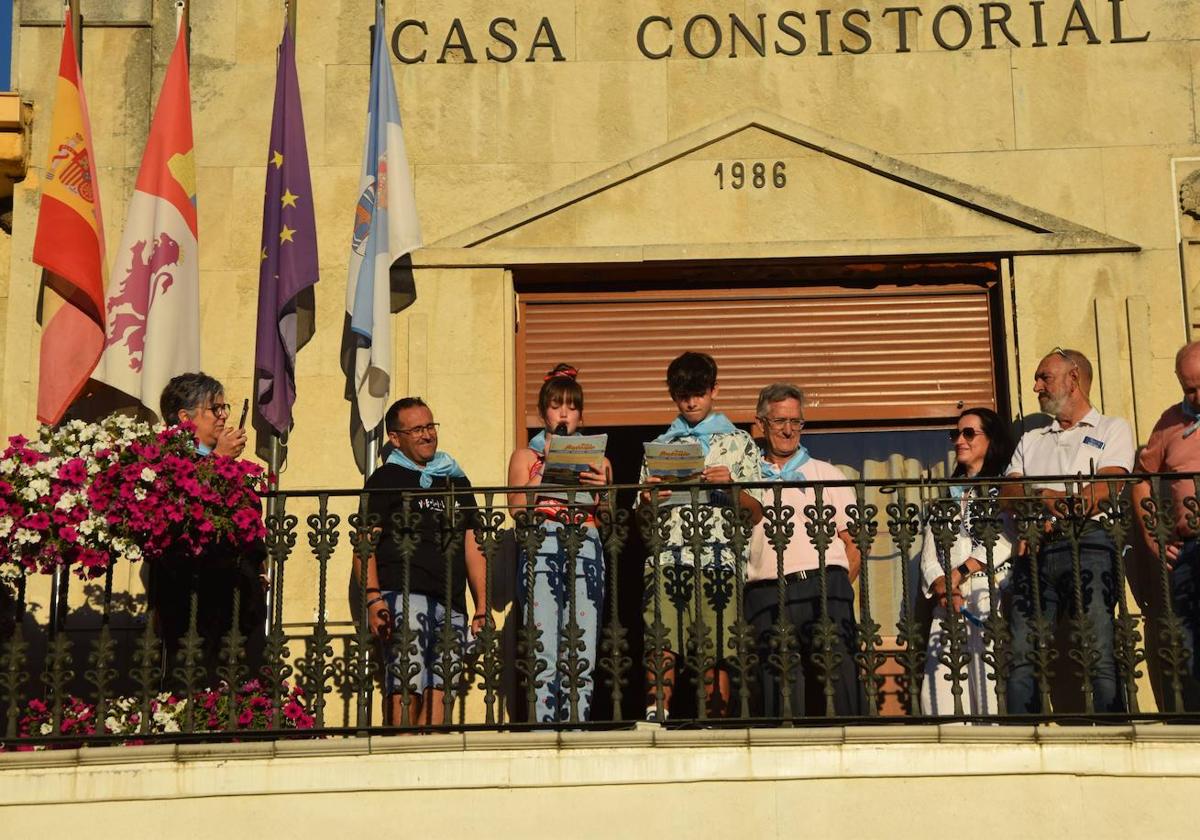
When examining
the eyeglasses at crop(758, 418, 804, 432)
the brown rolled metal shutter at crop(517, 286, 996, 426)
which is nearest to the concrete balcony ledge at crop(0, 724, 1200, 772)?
the eyeglasses at crop(758, 418, 804, 432)

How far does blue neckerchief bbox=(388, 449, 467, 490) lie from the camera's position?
403 inches

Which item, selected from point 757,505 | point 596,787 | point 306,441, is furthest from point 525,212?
point 596,787

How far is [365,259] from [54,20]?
2287mm

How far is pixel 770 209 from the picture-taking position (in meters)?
11.7

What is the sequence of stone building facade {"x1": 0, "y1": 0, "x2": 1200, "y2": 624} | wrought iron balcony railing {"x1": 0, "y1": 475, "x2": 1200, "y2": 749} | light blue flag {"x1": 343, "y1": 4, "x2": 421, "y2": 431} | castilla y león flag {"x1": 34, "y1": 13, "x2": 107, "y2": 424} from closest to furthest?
wrought iron balcony railing {"x1": 0, "y1": 475, "x2": 1200, "y2": 749}, castilla y león flag {"x1": 34, "y1": 13, "x2": 107, "y2": 424}, light blue flag {"x1": 343, "y1": 4, "x2": 421, "y2": 431}, stone building facade {"x1": 0, "y1": 0, "x2": 1200, "y2": 624}

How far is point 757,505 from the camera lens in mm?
9758

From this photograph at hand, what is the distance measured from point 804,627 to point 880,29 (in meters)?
3.88

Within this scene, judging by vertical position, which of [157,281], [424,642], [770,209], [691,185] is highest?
[691,185]

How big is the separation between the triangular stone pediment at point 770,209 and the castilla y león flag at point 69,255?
1804mm

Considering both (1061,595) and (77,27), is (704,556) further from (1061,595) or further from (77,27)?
(77,27)

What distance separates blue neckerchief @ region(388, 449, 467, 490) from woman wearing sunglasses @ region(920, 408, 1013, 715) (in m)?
2.27

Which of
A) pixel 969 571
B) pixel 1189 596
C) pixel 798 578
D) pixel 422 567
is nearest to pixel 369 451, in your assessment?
pixel 422 567

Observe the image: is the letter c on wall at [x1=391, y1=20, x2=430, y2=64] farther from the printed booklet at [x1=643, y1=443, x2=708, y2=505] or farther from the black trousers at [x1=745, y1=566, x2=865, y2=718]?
the black trousers at [x1=745, y1=566, x2=865, y2=718]

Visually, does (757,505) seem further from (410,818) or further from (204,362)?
(204,362)
